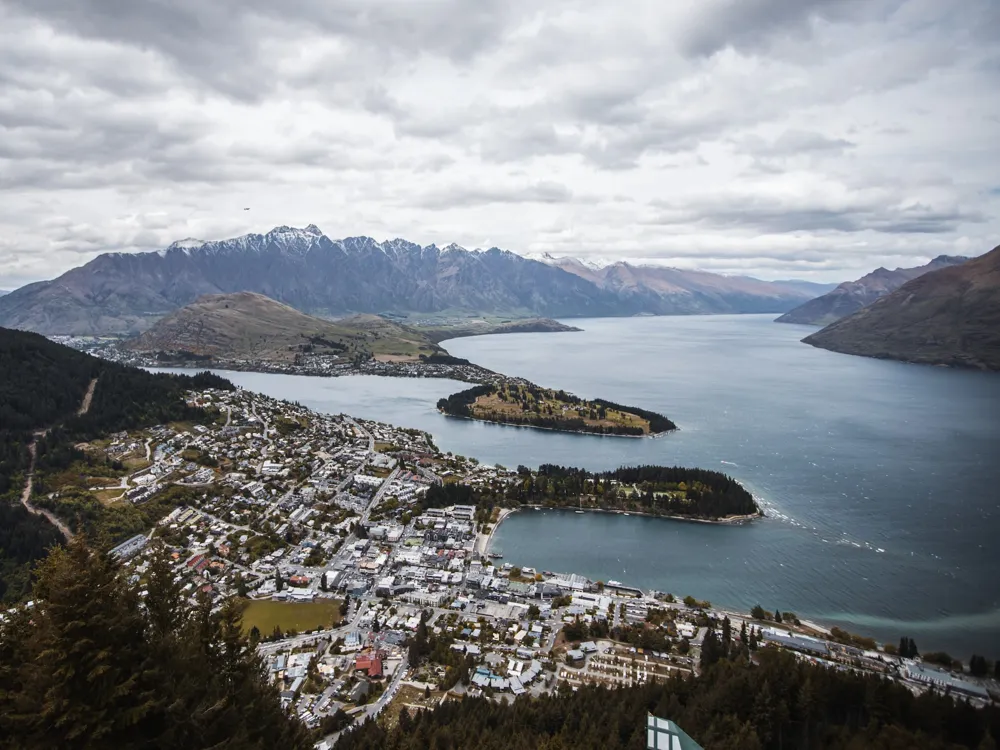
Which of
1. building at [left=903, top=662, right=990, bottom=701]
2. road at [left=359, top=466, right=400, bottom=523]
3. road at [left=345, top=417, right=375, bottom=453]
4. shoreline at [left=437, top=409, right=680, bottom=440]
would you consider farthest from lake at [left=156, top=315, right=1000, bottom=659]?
road at [left=359, top=466, right=400, bottom=523]

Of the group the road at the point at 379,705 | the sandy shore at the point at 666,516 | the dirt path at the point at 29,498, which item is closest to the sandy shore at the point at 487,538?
the sandy shore at the point at 666,516

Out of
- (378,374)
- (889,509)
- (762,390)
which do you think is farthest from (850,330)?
(889,509)

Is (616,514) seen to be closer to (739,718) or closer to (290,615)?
(290,615)

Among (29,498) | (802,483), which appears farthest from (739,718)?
(29,498)

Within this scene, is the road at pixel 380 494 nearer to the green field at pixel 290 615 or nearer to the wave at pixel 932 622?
the green field at pixel 290 615

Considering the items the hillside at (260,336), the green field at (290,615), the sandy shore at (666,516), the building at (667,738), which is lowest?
the green field at (290,615)

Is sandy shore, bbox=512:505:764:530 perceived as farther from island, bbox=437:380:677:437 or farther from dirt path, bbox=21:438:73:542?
dirt path, bbox=21:438:73:542
